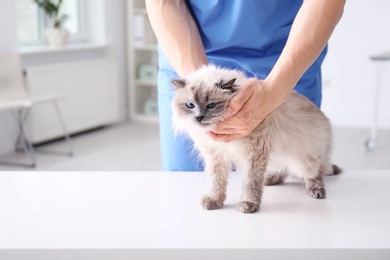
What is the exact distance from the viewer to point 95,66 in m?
5.41

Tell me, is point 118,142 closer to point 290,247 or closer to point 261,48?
point 261,48

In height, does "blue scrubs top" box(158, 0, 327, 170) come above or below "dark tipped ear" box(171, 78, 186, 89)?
above

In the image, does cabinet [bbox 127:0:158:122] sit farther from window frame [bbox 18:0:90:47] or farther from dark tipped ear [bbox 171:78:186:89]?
dark tipped ear [bbox 171:78:186:89]

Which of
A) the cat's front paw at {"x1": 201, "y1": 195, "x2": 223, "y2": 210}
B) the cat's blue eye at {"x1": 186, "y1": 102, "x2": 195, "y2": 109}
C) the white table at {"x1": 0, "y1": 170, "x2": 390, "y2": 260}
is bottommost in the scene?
the white table at {"x1": 0, "y1": 170, "x2": 390, "y2": 260}

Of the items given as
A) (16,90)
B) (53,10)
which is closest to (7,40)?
(16,90)

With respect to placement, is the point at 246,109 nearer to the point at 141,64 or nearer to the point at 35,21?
the point at 35,21

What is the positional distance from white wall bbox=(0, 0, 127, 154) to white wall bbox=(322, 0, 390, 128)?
229 cm

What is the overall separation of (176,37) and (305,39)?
32cm

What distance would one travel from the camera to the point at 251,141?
105 cm

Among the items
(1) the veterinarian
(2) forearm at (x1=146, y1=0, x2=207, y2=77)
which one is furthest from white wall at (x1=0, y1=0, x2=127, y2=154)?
(2) forearm at (x1=146, y1=0, x2=207, y2=77)

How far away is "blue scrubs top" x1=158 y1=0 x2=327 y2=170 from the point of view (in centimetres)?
137

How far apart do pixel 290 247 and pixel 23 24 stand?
4743mm
